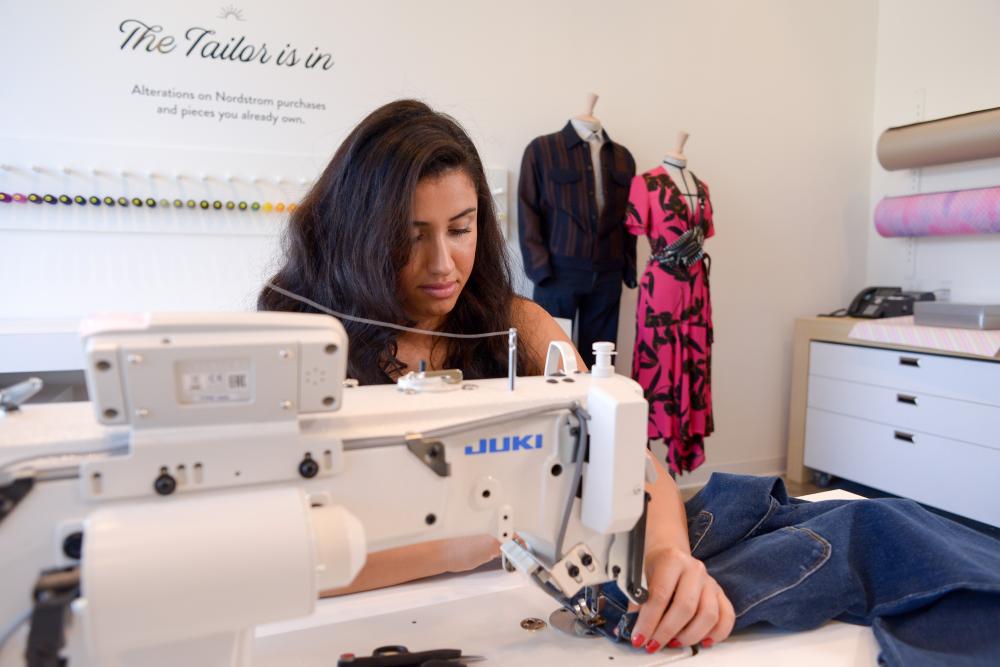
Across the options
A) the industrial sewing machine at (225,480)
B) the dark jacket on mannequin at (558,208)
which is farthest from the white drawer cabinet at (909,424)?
the industrial sewing machine at (225,480)

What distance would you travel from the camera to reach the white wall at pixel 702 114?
276 centimetres

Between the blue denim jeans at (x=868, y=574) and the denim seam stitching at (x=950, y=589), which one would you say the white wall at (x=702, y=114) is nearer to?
the blue denim jeans at (x=868, y=574)

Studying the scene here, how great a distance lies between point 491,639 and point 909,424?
10.1 feet

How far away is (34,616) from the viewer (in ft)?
1.74

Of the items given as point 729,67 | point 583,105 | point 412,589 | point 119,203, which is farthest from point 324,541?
point 729,67

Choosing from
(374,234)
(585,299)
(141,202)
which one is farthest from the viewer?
(585,299)

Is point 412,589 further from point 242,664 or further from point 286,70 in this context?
point 286,70

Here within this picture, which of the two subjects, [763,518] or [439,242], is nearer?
[763,518]

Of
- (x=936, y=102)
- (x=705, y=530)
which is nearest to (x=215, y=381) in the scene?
(x=705, y=530)

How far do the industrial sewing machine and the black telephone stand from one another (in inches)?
137

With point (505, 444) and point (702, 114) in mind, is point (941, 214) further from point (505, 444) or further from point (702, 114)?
point (505, 444)

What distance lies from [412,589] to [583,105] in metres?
2.79

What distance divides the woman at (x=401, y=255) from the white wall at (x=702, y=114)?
1.59 metres

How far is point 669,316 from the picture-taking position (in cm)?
297
